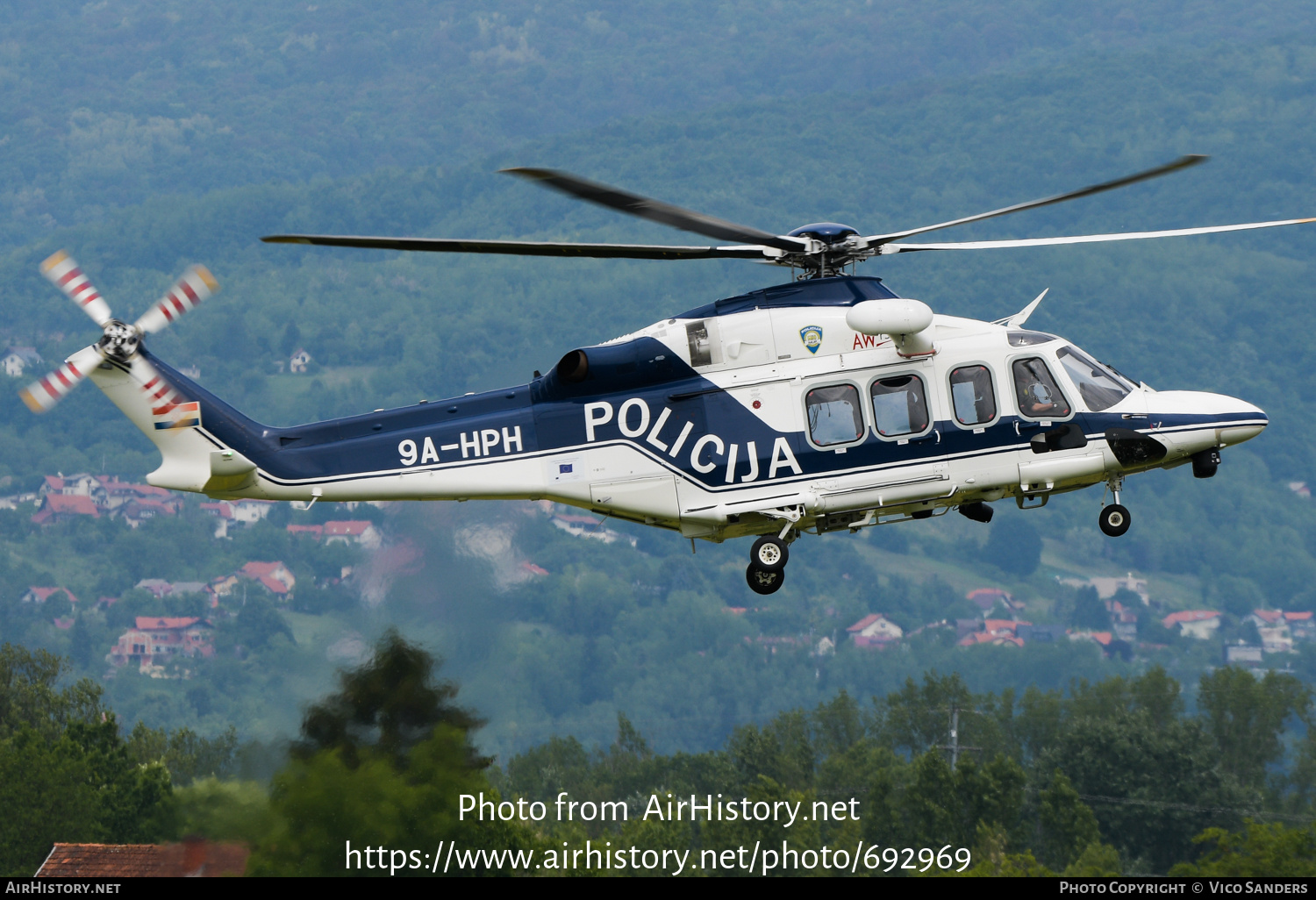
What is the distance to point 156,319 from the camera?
2344cm

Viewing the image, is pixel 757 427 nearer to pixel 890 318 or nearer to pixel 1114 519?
pixel 890 318

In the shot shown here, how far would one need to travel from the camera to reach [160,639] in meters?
166

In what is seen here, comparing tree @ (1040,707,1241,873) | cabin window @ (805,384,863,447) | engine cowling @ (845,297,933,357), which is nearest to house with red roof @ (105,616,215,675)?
tree @ (1040,707,1241,873)

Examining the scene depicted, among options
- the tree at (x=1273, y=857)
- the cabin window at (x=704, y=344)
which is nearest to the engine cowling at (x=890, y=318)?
the cabin window at (x=704, y=344)

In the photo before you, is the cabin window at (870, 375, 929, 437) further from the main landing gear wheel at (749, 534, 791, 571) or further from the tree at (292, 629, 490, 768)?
the tree at (292, 629, 490, 768)

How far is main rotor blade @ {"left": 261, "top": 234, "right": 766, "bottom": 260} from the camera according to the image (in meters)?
20.0

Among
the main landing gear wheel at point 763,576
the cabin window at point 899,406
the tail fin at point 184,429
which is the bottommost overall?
the main landing gear wheel at point 763,576

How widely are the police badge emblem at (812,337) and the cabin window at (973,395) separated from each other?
200 centimetres

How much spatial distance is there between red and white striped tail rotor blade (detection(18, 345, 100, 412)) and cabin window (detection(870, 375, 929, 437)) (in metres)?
11.0

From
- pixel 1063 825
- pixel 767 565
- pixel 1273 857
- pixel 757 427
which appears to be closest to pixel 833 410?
pixel 757 427

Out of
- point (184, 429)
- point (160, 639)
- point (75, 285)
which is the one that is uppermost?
point (160, 639)

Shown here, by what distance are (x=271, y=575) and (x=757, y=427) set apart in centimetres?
16874

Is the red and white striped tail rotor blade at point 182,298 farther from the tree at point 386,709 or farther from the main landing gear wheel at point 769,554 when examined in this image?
the tree at point 386,709

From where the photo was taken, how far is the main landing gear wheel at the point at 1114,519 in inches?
962
